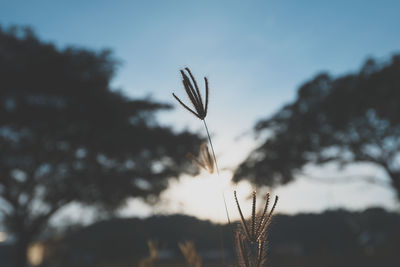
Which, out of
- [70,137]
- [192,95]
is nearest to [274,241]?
[70,137]

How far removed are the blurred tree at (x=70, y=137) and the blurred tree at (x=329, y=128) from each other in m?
3.44

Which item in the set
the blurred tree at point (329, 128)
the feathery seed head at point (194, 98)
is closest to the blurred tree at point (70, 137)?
the blurred tree at point (329, 128)

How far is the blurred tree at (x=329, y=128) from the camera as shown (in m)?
11.8

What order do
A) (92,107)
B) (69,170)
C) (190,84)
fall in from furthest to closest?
(69,170), (92,107), (190,84)

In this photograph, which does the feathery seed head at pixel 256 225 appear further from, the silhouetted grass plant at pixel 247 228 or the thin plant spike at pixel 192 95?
the thin plant spike at pixel 192 95

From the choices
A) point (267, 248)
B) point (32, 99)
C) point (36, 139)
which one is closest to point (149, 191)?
point (36, 139)

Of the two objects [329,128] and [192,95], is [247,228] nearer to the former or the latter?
[192,95]

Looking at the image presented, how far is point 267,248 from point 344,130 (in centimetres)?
1338

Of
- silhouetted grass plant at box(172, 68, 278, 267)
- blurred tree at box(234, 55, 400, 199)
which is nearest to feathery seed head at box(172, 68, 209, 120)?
silhouetted grass plant at box(172, 68, 278, 267)

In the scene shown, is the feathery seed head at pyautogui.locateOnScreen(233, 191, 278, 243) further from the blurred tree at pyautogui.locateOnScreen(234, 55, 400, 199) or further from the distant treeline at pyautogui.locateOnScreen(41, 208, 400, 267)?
the distant treeline at pyautogui.locateOnScreen(41, 208, 400, 267)

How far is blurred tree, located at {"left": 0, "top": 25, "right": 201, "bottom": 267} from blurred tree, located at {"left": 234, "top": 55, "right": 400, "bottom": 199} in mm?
3441

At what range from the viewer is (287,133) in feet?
43.0

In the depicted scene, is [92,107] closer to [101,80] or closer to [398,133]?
[101,80]

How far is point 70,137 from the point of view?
40.9ft
